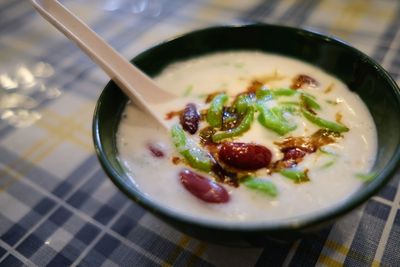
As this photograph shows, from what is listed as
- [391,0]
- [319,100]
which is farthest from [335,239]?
[391,0]

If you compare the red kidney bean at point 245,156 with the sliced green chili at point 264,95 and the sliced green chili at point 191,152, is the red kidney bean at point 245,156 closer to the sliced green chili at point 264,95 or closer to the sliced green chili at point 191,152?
the sliced green chili at point 191,152

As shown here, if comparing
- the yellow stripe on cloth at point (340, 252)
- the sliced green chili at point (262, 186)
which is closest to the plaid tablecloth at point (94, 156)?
the yellow stripe on cloth at point (340, 252)

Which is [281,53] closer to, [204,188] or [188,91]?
[188,91]

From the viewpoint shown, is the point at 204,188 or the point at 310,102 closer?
the point at 204,188

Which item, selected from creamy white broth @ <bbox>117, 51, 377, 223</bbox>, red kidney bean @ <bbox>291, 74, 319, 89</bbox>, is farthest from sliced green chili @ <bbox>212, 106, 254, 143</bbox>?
red kidney bean @ <bbox>291, 74, 319, 89</bbox>

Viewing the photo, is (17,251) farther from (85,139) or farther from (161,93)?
(161,93)

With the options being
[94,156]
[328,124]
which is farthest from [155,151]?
[328,124]
